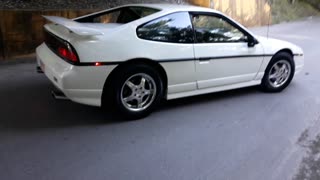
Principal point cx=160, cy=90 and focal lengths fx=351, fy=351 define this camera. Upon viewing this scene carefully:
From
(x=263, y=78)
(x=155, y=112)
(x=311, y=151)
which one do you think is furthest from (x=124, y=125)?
(x=263, y=78)

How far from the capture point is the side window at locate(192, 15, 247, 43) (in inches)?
194

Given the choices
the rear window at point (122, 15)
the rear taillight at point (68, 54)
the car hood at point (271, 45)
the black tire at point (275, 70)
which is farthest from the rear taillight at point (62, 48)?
the black tire at point (275, 70)

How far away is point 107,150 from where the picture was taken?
3.72 meters

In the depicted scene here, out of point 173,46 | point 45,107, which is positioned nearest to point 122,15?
point 173,46

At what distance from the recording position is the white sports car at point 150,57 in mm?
4148

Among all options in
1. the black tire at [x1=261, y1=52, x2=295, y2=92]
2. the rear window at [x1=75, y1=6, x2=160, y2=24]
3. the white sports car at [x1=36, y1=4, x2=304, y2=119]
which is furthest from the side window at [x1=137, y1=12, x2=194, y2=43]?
the black tire at [x1=261, y1=52, x2=295, y2=92]

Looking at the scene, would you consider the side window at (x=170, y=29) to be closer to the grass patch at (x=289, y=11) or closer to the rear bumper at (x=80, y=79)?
the rear bumper at (x=80, y=79)

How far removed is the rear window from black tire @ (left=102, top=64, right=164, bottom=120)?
895 mm

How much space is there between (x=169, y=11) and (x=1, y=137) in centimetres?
263

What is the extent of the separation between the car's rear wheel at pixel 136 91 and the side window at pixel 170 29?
0.44 metres

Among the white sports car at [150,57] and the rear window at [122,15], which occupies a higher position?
the rear window at [122,15]

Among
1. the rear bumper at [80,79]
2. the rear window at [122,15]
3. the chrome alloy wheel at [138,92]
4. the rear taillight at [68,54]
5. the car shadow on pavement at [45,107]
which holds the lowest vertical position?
the car shadow on pavement at [45,107]

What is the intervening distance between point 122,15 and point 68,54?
153 centimetres

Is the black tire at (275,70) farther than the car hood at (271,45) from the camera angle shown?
Yes
